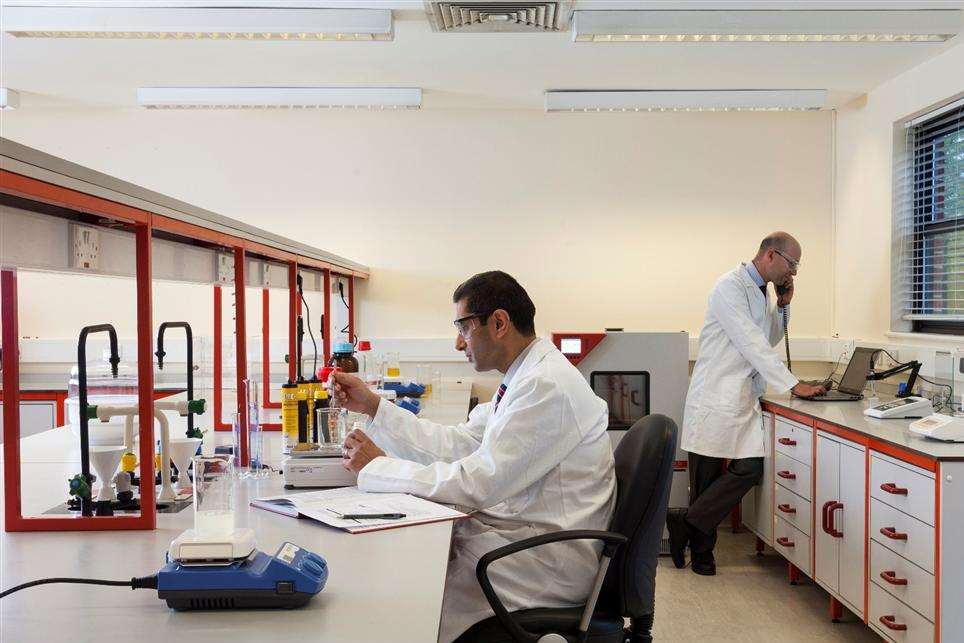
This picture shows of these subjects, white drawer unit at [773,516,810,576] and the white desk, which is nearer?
the white desk

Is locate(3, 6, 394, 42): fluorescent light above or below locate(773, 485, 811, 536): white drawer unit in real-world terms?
above

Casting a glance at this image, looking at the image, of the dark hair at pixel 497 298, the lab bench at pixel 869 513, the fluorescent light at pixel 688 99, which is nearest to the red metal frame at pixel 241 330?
the dark hair at pixel 497 298

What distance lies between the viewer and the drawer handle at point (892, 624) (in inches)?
101

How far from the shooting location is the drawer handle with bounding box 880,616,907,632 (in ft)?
8.42

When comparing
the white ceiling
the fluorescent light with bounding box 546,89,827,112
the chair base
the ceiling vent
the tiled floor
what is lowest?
the tiled floor

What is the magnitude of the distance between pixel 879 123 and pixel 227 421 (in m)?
3.53

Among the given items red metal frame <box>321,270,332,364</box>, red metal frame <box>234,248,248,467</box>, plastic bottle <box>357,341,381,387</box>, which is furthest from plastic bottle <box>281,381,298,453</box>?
red metal frame <box>321,270,332,364</box>

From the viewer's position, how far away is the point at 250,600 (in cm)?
123

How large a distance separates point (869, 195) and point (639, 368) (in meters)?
1.56

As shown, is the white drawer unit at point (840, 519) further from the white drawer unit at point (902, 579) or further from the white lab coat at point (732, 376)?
the white lab coat at point (732, 376)

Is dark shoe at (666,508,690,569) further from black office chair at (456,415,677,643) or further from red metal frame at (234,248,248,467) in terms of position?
red metal frame at (234,248,248,467)

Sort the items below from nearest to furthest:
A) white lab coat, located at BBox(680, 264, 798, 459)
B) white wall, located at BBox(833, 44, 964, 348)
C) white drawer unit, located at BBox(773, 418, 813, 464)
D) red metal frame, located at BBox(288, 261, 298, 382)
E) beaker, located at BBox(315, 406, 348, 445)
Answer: beaker, located at BBox(315, 406, 348, 445), red metal frame, located at BBox(288, 261, 298, 382), white drawer unit, located at BBox(773, 418, 813, 464), white lab coat, located at BBox(680, 264, 798, 459), white wall, located at BBox(833, 44, 964, 348)

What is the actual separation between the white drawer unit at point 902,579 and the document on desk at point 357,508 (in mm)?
1548

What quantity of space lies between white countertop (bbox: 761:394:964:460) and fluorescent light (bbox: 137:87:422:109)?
7.72ft
